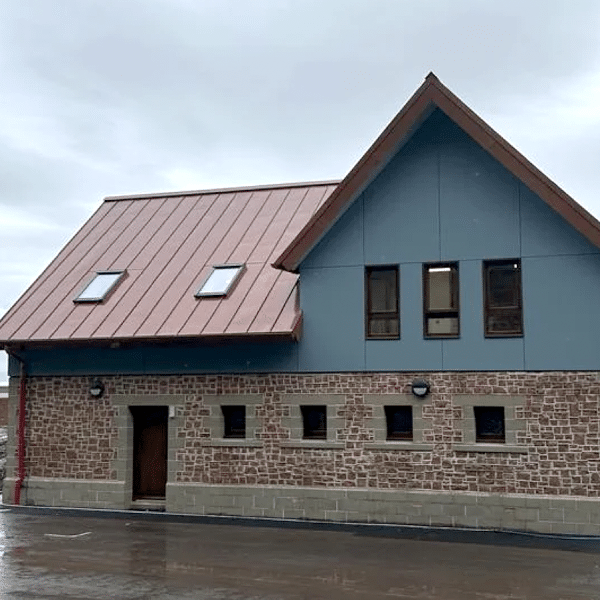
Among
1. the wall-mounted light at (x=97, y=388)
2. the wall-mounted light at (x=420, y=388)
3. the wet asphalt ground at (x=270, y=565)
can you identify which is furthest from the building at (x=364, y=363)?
the wet asphalt ground at (x=270, y=565)

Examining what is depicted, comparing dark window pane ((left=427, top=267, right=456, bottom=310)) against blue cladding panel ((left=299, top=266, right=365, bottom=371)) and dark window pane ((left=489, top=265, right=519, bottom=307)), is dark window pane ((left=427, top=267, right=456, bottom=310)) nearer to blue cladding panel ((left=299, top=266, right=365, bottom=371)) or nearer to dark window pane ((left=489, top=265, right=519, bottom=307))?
dark window pane ((left=489, top=265, right=519, bottom=307))

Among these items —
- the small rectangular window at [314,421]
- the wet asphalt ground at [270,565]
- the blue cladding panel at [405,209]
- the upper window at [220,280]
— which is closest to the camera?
the wet asphalt ground at [270,565]

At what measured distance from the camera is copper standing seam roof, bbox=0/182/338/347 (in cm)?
1700

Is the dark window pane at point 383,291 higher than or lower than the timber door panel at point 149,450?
higher

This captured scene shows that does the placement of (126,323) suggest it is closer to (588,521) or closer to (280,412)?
(280,412)

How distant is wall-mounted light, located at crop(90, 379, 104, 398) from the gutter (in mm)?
1811

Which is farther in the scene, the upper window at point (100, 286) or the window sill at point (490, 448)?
the upper window at point (100, 286)

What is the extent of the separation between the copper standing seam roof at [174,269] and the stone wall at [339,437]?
122 centimetres

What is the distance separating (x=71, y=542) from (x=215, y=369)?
4883 millimetres

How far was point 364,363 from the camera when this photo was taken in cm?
1605

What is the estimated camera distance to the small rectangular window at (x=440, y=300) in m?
15.7

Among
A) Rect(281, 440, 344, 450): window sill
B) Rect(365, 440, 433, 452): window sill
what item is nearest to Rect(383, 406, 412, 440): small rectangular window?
Rect(365, 440, 433, 452): window sill

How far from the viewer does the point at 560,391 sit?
1473 cm

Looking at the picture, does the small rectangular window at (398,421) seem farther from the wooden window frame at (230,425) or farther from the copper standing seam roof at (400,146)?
the copper standing seam roof at (400,146)
